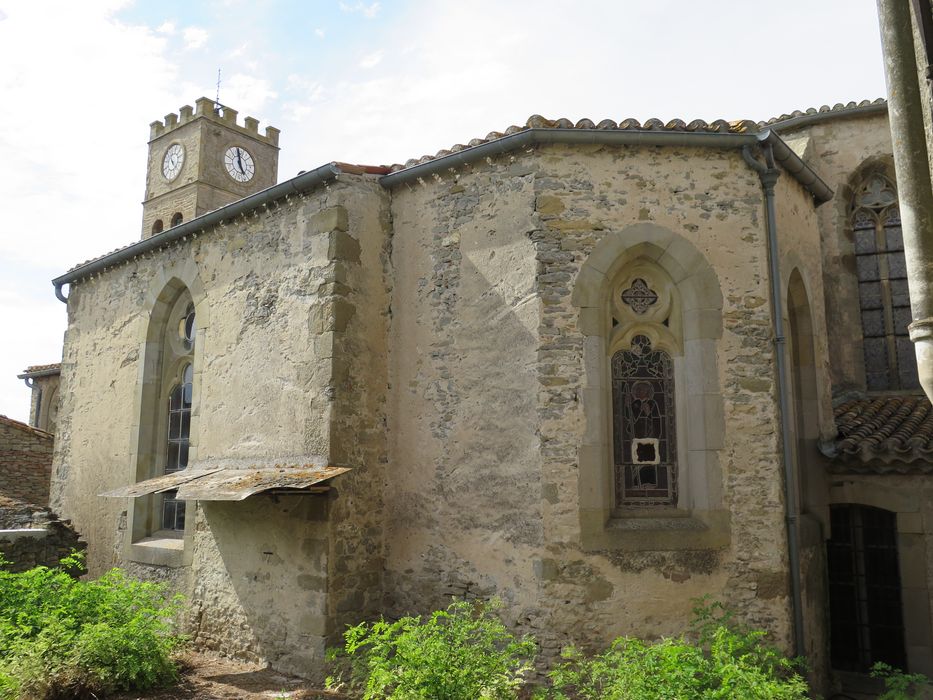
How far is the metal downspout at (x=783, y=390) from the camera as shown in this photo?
21.7 ft

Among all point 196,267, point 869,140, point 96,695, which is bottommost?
point 96,695

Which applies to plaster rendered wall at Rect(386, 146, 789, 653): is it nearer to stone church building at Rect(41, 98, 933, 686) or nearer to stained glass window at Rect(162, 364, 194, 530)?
stone church building at Rect(41, 98, 933, 686)

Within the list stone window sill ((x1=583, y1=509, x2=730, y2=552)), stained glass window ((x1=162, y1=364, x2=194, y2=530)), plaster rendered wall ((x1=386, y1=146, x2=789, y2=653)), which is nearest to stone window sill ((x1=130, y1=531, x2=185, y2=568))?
stained glass window ((x1=162, y1=364, x2=194, y2=530))

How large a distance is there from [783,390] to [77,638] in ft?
21.9

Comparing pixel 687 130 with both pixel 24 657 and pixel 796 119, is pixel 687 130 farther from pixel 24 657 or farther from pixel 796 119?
pixel 24 657

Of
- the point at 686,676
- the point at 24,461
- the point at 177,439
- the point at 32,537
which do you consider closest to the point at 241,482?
the point at 177,439

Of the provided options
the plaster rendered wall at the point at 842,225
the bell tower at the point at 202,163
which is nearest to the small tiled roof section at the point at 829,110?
the plaster rendered wall at the point at 842,225

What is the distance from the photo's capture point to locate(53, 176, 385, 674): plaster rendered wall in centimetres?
745

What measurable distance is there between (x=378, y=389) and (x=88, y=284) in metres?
6.44

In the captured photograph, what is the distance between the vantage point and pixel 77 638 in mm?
6500

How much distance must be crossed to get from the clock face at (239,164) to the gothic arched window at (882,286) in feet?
66.0

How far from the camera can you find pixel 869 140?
10070 millimetres

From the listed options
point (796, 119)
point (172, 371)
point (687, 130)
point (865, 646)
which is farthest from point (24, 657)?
point (796, 119)

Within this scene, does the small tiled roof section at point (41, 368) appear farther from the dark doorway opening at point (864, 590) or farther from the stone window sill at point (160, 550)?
the dark doorway opening at point (864, 590)
